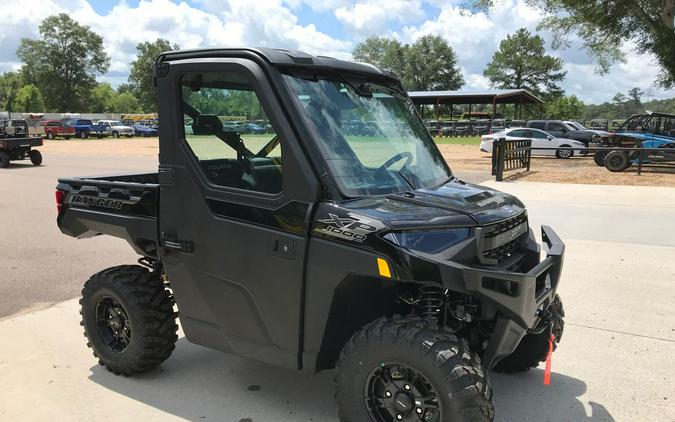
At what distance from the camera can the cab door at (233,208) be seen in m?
2.92

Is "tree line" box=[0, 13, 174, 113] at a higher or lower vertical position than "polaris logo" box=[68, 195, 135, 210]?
higher

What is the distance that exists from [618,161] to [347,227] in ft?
60.3

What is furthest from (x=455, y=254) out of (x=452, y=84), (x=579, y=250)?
(x=452, y=84)

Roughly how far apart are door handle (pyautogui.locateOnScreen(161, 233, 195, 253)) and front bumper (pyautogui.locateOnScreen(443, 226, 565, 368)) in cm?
154

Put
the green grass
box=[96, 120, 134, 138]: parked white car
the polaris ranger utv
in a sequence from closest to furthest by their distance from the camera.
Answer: the polaris ranger utv < the green grass < box=[96, 120, 134, 138]: parked white car

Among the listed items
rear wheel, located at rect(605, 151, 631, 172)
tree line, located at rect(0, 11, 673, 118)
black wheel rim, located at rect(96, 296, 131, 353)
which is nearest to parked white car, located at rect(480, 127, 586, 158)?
rear wheel, located at rect(605, 151, 631, 172)

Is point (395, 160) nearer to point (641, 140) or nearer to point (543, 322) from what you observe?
point (543, 322)

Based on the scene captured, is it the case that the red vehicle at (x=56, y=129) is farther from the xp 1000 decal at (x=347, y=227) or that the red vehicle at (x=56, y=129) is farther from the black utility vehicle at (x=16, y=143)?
the xp 1000 decal at (x=347, y=227)

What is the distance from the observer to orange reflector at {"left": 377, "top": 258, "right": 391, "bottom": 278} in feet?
8.56

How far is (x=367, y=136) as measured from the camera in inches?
125

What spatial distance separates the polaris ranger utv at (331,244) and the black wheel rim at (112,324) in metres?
0.18

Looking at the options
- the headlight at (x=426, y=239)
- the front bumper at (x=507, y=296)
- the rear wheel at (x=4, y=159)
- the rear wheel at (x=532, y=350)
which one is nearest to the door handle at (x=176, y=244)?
the headlight at (x=426, y=239)

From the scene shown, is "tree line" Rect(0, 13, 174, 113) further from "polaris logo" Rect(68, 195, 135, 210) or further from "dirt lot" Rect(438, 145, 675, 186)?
"polaris logo" Rect(68, 195, 135, 210)

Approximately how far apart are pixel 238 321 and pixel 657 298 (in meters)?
4.38
